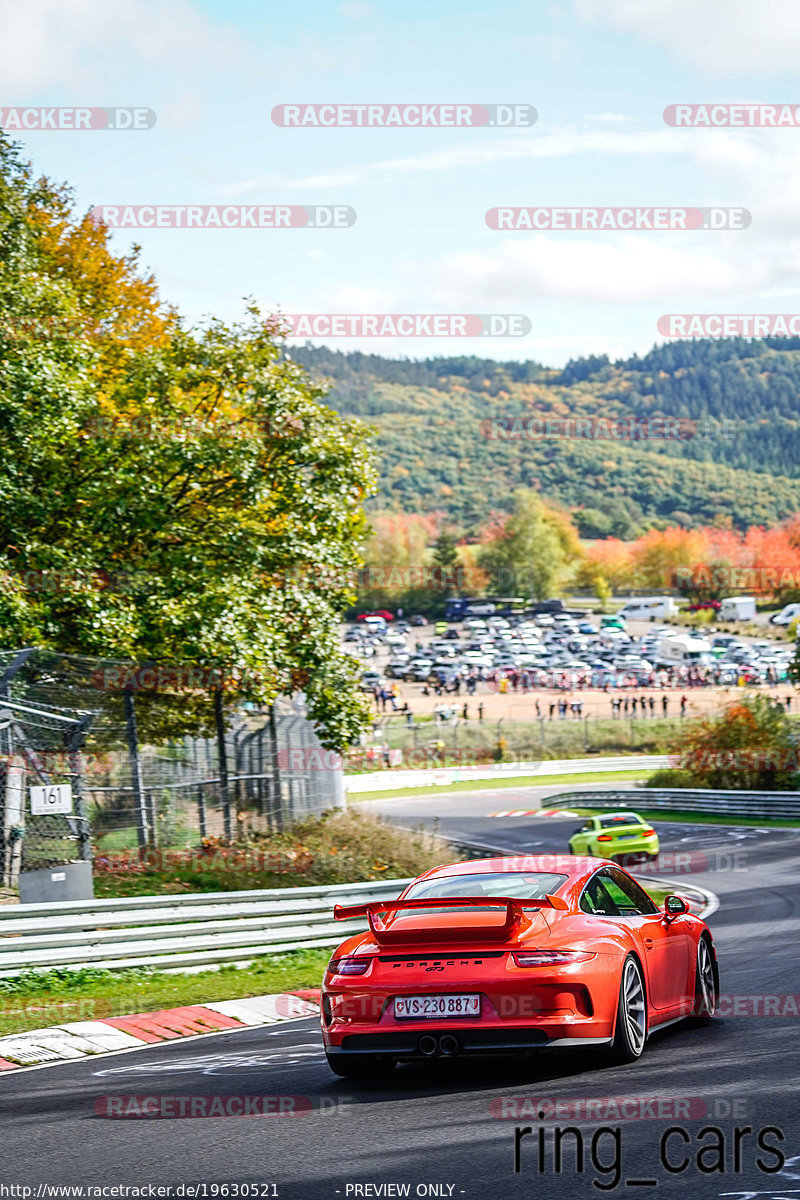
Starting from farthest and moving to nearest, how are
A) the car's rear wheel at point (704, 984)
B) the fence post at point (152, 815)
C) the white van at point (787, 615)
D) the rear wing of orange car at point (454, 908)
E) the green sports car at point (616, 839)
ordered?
1. the white van at point (787, 615)
2. the green sports car at point (616, 839)
3. the fence post at point (152, 815)
4. the car's rear wheel at point (704, 984)
5. the rear wing of orange car at point (454, 908)

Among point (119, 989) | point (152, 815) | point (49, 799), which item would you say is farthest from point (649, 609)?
point (119, 989)

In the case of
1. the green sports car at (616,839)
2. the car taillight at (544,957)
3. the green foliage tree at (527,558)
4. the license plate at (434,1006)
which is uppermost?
the green foliage tree at (527,558)

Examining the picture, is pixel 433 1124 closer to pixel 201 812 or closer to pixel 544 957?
pixel 544 957

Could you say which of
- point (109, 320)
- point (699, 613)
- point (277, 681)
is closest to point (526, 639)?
point (699, 613)

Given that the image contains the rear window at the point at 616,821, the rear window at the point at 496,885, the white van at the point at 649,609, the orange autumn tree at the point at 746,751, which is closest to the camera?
the rear window at the point at 496,885

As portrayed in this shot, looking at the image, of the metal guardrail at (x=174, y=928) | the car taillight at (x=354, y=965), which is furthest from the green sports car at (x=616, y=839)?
the car taillight at (x=354, y=965)

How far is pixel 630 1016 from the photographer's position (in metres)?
6.99

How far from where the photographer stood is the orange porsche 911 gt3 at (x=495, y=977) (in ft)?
21.3

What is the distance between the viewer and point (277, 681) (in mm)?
20312

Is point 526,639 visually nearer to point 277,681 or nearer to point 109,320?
point 109,320

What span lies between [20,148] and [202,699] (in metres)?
11.3

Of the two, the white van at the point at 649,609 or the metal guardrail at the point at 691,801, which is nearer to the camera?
the metal guardrail at the point at 691,801

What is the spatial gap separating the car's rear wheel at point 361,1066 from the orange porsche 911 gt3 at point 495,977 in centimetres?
1

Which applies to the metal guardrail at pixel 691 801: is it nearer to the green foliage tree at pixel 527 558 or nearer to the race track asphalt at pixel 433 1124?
the race track asphalt at pixel 433 1124
